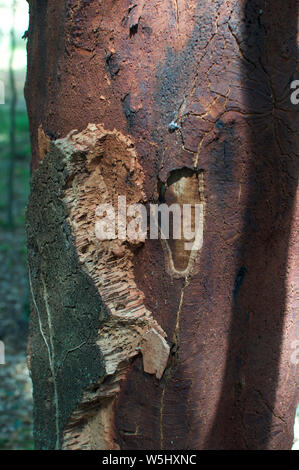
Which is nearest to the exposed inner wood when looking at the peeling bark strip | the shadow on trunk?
the peeling bark strip

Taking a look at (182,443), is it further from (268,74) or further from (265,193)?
(268,74)

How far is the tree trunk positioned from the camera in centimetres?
139

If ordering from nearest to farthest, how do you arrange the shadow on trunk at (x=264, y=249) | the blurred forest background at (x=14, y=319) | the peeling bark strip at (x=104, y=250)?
the shadow on trunk at (x=264, y=249)
the peeling bark strip at (x=104, y=250)
the blurred forest background at (x=14, y=319)

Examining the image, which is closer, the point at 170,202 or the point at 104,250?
the point at 170,202

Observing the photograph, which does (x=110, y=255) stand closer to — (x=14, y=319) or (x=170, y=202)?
(x=170, y=202)

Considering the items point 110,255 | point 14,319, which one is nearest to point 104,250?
point 110,255

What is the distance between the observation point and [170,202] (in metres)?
1.47

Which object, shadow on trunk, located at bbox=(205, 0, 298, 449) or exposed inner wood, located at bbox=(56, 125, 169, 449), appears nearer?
shadow on trunk, located at bbox=(205, 0, 298, 449)

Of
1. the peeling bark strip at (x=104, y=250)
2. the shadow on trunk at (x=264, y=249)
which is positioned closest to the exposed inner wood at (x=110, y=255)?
the peeling bark strip at (x=104, y=250)

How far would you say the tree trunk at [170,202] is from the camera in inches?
54.6

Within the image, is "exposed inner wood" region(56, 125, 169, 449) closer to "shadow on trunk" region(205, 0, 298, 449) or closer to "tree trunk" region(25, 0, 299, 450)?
"tree trunk" region(25, 0, 299, 450)

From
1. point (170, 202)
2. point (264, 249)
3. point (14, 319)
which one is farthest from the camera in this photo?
point (14, 319)

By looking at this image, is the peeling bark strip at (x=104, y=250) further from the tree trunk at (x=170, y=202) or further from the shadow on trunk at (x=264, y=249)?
the shadow on trunk at (x=264, y=249)

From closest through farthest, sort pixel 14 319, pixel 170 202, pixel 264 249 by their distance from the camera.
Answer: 1. pixel 170 202
2. pixel 264 249
3. pixel 14 319
